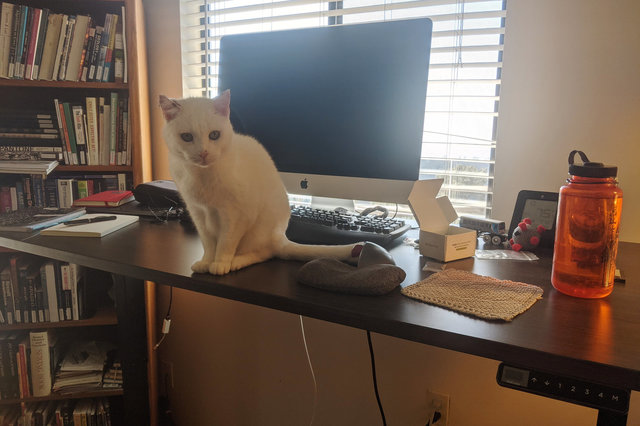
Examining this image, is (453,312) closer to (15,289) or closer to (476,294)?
(476,294)

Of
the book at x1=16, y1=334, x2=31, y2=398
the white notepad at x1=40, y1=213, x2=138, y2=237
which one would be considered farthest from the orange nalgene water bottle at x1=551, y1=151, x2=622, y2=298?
the book at x1=16, y1=334, x2=31, y2=398

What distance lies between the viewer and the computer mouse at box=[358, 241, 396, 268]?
73 centimetres

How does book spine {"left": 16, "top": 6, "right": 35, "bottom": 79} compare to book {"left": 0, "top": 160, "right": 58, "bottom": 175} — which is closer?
book {"left": 0, "top": 160, "right": 58, "bottom": 175}

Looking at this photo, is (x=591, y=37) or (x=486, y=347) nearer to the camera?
(x=486, y=347)

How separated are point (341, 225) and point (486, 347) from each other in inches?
20.2

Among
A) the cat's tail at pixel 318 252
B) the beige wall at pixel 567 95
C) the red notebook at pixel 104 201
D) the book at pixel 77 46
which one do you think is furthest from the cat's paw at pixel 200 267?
the book at pixel 77 46

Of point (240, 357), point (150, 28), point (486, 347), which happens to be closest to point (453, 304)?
point (486, 347)

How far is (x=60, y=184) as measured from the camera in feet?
5.28

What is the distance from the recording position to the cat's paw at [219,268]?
2.36 ft

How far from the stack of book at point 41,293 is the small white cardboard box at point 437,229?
1.31 meters

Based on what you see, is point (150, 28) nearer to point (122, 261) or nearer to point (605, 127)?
point (122, 261)

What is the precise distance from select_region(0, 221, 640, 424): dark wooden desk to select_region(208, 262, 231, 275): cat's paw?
16mm

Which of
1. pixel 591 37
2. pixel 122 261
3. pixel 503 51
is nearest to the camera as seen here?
pixel 122 261

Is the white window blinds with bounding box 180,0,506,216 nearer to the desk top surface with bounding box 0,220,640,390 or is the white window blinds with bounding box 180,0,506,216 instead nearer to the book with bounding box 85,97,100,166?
the desk top surface with bounding box 0,220,640,390
